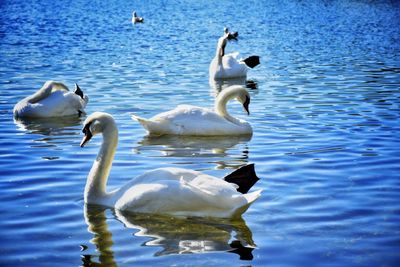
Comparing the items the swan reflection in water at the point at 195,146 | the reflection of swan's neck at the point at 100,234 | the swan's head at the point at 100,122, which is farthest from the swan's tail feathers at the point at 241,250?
the swan reflection in water at the point at 195,146

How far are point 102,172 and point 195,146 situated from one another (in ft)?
11.9

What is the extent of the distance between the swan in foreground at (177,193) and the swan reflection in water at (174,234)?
10 cm

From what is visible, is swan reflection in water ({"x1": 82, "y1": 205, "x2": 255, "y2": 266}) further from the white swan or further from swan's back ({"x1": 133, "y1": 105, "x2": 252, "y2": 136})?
the white swan

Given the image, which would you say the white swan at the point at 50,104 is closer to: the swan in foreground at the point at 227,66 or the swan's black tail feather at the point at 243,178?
the swan in foreground at the point at 227,66

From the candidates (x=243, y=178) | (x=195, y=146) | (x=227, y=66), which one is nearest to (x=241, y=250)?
(x=243, y=178)

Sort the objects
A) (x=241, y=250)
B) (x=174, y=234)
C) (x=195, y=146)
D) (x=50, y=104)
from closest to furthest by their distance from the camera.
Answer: (x=241, y=250)
(x=174, y=234)
(x=195, y=146)
(x=50, y=104)

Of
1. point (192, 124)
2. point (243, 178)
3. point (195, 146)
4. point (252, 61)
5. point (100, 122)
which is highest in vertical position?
point (100, 122)

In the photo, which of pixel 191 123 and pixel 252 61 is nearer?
pixel 191 123

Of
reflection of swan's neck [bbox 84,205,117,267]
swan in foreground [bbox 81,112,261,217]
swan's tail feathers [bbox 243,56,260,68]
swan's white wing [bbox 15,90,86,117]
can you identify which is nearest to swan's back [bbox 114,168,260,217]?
swan in foreground [bbox 81,112,261,217]

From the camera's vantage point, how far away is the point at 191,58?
24.4 metres

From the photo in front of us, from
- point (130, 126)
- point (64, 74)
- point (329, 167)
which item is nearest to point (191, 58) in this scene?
point (64, 74)

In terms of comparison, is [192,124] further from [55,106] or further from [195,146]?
[55,106]

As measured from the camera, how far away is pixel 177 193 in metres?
7.59

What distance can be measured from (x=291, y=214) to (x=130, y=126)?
5851 millimetres
